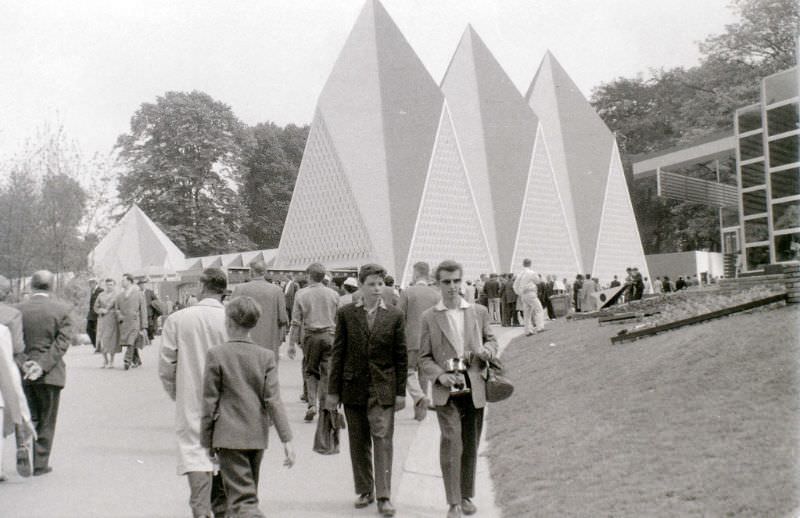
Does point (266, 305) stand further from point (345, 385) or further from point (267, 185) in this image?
point (267, 185)

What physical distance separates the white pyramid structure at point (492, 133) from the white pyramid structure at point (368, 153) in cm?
476

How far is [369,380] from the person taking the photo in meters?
6.27

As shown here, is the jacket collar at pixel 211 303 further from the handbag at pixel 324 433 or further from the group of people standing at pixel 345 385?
the handbag at pixel 324 433

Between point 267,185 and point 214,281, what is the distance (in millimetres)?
58502

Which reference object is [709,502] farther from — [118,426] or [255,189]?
[255,189]

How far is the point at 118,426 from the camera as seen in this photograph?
9773mm

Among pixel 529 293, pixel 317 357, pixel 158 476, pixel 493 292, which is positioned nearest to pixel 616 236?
pixel 493 292

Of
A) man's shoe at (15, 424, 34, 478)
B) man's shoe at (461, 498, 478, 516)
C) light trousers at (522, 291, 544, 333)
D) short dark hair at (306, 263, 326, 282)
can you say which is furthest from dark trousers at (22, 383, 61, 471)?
light trousers at (522, 291, 544, 333)

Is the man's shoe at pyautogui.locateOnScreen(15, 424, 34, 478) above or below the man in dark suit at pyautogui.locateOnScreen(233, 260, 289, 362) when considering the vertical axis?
below

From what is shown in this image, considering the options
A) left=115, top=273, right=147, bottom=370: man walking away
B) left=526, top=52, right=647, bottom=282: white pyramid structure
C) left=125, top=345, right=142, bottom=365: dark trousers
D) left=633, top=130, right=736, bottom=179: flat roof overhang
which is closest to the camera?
left=115, top=273, right=147, bottom=370: man walking away

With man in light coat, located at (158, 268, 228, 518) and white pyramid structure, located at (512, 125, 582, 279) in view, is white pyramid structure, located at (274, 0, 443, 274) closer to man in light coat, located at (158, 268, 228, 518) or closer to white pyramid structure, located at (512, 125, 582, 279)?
white pyramid structure, located at (512, 125, 582, 279)

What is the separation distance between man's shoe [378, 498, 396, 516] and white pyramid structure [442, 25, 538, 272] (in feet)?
90.8

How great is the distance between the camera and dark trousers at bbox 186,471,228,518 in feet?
17.3

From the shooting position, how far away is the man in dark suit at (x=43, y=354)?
7.56 meters
